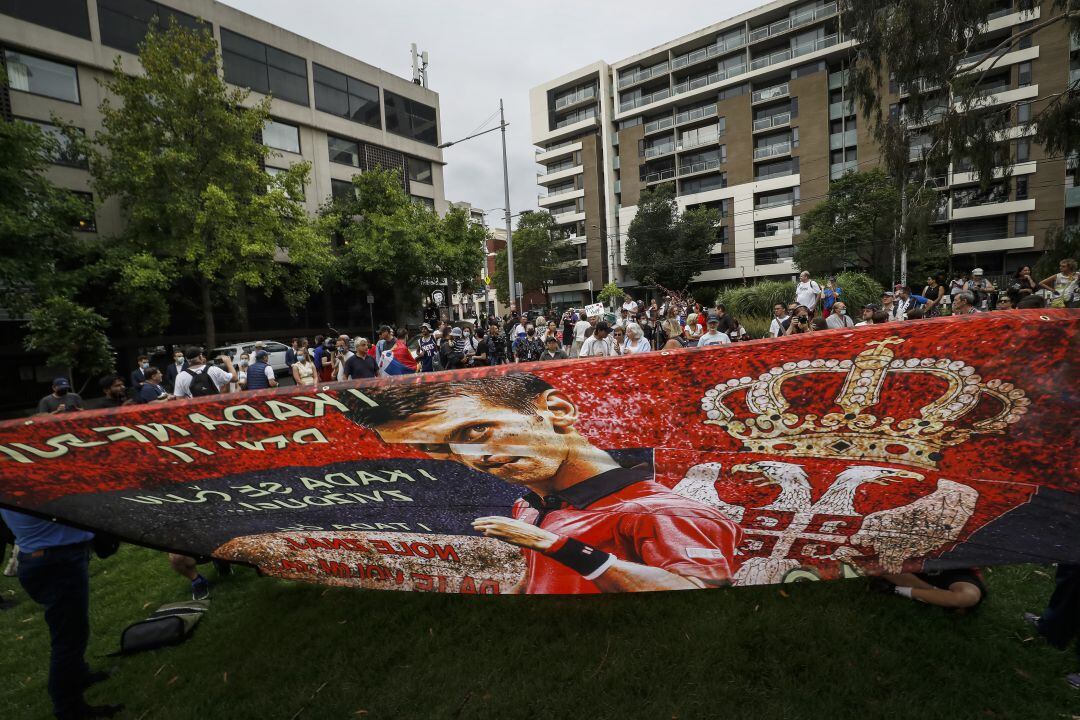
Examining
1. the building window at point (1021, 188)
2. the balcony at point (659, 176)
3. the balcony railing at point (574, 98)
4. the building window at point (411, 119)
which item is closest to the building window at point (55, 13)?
the building window at point (411, 119)

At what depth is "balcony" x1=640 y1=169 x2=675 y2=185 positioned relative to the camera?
1779 inches

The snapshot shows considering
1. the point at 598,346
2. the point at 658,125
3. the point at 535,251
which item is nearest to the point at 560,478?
the point at 598,346

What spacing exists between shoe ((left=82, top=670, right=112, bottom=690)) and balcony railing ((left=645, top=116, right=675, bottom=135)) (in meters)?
49.8

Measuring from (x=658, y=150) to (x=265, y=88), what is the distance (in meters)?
32.9

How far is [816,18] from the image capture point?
123 feet

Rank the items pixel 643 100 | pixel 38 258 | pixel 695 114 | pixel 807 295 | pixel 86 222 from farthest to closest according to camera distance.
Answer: pixel 643 100, pixel 695 114, pixel 86 222, pixel 38 258, pixel 807 295

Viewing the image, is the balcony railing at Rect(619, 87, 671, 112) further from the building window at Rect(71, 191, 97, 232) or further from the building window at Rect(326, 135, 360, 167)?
the building window at Rect(71, 191, 97, 232)

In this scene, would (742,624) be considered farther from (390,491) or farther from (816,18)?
(816,18)

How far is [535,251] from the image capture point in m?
47.3

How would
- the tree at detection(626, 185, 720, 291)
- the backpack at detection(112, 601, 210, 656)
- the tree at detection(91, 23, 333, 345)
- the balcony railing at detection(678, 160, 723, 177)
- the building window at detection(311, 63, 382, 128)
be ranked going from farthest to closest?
the balcony railing at detection(678, 160, 723, 177)
the tree at detection(626, 185, 720, 291)
the building window at detection(311, 63, 382, 128)
the tree at detection(91, 23, 333, 345)
the backpack at detection(112, 601, 210, 656)

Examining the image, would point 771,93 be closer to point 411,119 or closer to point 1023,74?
point 1023,74

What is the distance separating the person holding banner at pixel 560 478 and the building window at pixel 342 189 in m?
29.3

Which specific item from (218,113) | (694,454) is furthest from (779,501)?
(218,113)

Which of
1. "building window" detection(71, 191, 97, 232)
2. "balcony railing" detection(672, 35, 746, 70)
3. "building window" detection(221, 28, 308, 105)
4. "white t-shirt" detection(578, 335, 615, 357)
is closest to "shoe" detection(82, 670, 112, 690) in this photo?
"white t-shirt" detection(578, 335, 615, 357)
